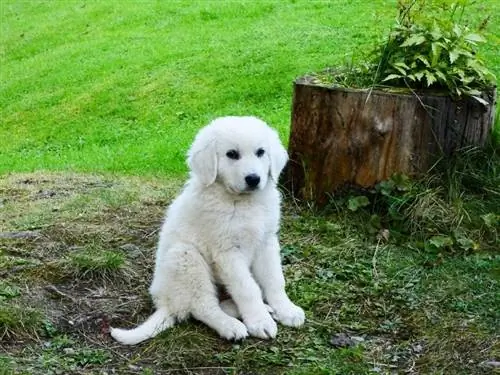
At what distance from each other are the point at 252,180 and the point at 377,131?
1822mm

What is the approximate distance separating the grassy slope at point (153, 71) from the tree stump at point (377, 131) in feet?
9.38

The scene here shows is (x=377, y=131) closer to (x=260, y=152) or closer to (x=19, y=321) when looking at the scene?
(x=260, y=152)

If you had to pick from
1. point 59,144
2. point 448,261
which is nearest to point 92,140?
point 59,144

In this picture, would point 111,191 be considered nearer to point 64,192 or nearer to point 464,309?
point 64,192

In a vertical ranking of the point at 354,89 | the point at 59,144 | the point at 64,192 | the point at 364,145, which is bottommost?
the point at 59,144

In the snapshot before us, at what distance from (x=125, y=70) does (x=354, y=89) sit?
9.98 meters

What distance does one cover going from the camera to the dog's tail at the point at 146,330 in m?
4.46

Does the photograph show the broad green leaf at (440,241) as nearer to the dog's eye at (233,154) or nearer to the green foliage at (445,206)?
the green foliage at (445,206)

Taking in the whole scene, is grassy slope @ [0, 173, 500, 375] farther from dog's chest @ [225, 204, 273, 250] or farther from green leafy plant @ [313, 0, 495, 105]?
green leafy plant @ [313, 0, 495, 105]

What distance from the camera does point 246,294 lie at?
4.51 metres

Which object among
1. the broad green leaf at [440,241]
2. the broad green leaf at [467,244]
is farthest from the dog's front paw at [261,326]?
the broad green leaf at [467,244]

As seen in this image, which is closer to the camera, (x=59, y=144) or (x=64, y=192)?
(x=64, y=192)

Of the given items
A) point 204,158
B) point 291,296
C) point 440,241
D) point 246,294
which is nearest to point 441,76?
point 440,241

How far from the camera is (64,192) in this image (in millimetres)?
7496
